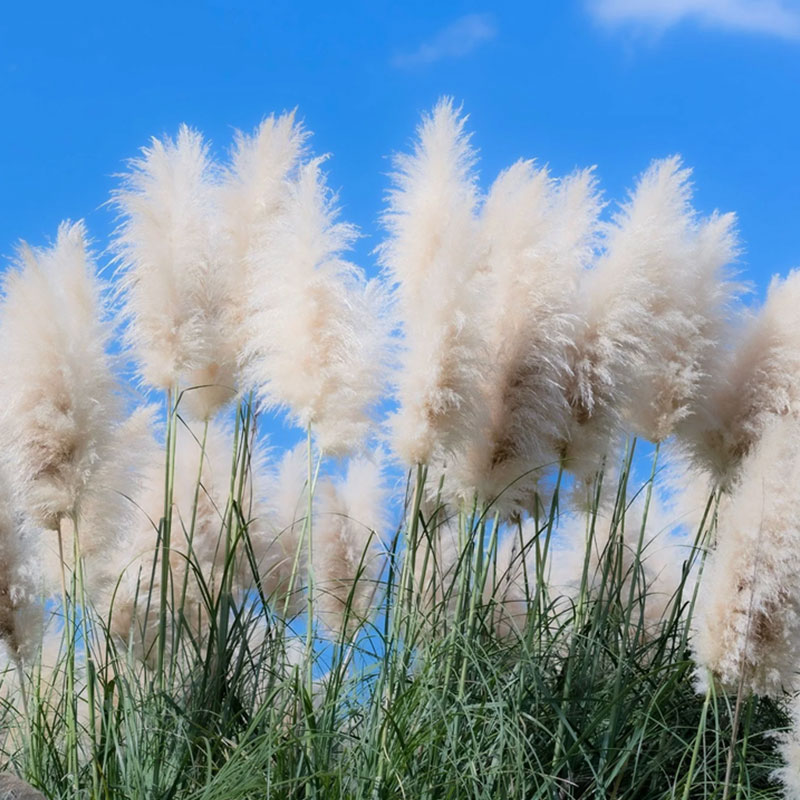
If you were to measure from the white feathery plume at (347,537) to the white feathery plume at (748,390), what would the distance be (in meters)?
1.18

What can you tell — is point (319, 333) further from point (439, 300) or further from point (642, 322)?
point (642, 322)

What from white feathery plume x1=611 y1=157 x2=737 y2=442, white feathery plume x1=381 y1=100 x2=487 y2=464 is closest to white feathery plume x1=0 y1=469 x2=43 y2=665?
white feathery plume x1=381 y1=100 x2=487 y2=464

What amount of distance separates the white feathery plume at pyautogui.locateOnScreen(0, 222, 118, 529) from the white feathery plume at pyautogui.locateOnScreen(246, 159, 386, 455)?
49 centimetres

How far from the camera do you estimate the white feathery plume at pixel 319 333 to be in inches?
140

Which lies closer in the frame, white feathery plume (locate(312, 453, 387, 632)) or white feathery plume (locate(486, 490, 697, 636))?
white feathery plume (locate(312, 453, 387, 632))

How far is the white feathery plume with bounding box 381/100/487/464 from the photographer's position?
3.39 m

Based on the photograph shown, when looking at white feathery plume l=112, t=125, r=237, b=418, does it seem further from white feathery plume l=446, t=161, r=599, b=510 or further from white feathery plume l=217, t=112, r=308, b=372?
white feathery plume l=446, t=161, r=599, b=510

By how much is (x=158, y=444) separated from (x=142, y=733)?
1.32 m

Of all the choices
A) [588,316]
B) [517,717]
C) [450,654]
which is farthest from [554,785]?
[588,316]

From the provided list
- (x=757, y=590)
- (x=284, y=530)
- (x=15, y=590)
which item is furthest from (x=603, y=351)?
(x=15, y=590)

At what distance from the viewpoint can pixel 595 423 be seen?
12.3 ft

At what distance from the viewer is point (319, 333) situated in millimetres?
3568

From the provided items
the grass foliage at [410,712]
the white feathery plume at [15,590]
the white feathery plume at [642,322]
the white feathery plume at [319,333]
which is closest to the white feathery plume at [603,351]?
the white feathery plume at [642,322]

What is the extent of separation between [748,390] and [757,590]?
Answer: 56.3 inches
